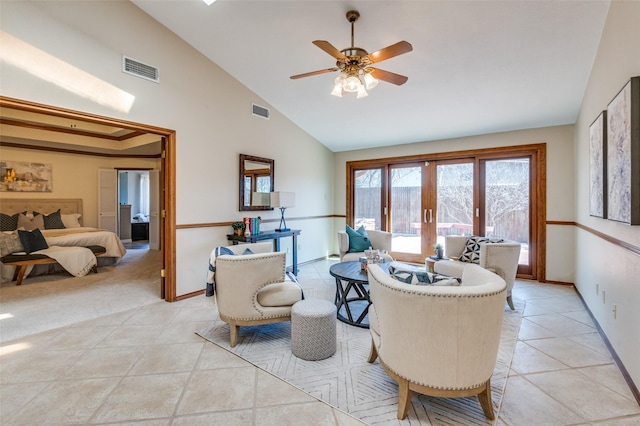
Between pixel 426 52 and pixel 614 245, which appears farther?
pixel 426 52

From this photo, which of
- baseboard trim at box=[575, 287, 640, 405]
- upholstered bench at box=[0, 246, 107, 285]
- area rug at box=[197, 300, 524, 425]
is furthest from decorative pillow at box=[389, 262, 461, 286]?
upholstered bench at box=[0, 246, 107, 285]

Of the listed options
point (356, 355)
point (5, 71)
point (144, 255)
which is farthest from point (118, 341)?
point (144, 255)

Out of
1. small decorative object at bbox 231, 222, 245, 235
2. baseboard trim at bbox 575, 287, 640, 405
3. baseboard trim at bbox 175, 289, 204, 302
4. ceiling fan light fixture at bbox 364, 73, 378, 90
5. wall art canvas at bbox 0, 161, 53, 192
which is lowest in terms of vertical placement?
baseboard trim at bbox 575, 287, 640, 405

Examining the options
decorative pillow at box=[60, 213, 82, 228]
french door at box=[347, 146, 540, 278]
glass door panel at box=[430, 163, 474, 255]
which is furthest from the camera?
decorative pillow at box=[60, 213, 82, 228]

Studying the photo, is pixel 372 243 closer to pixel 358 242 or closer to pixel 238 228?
pixel 358 242

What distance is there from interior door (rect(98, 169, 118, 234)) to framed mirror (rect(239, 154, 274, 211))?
5185 mm

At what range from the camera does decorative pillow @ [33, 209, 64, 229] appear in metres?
6.05

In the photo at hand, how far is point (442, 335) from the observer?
5.01 ft

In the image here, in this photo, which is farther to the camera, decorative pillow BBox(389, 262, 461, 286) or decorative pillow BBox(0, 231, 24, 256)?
decorative pillow BBox(0, 231, 24, 256)

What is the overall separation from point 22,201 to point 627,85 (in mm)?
9432

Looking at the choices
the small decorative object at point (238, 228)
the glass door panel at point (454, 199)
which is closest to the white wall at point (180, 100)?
the small decorative object at point (238, 228)

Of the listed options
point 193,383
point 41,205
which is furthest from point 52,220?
point 193,383

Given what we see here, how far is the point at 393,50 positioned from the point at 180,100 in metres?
2.77

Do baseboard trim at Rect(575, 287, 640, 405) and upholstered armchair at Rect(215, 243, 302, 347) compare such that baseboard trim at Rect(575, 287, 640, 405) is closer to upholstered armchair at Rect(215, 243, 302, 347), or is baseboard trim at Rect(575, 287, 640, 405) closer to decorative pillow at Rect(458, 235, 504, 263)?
decorative pillow at Rect(458, 235, 504, 263)
